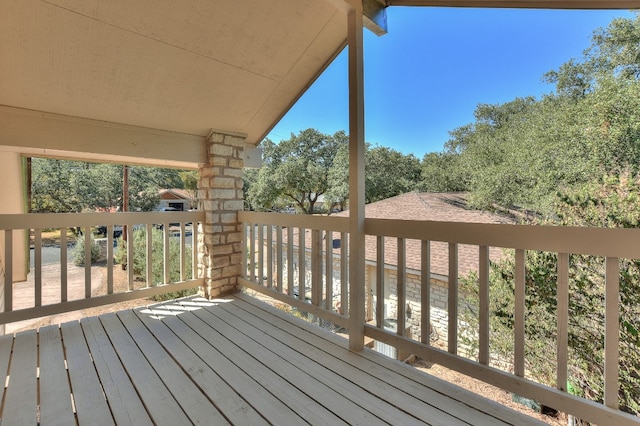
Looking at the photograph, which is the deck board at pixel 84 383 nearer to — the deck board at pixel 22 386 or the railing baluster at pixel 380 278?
the deck board at pixel 22 386

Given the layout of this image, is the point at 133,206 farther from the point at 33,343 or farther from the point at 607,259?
the point at 607,259

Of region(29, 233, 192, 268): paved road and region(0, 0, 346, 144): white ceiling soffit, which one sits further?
region(29, 233, 192, 268): paved road

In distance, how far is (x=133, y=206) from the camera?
16078 mm

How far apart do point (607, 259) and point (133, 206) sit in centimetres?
1875

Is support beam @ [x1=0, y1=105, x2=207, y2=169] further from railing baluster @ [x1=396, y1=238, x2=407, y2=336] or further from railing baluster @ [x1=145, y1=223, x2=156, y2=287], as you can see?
railing baluster @ [x1=396, y1=238, x2=407, y2=336]

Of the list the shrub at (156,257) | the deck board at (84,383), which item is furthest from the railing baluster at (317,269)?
the shrub at (156,257)

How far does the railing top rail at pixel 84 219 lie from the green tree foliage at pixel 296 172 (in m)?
11.0

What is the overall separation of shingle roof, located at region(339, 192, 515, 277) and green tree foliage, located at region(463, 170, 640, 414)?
161 cm

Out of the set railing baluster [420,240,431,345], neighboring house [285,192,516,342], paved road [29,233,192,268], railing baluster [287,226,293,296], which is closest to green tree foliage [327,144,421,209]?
neighboring house [285,192,516,342]

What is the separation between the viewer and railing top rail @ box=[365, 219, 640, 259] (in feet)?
3.97

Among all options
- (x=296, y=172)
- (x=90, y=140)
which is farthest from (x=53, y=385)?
(x=296, y=172)

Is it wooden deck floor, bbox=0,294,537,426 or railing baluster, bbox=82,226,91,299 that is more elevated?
railing baluster, bbox=82,226,91,299

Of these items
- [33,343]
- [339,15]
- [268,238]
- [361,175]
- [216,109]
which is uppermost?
[339,15]

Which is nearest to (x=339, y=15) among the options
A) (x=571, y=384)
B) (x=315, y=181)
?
(x=571, y=384)
